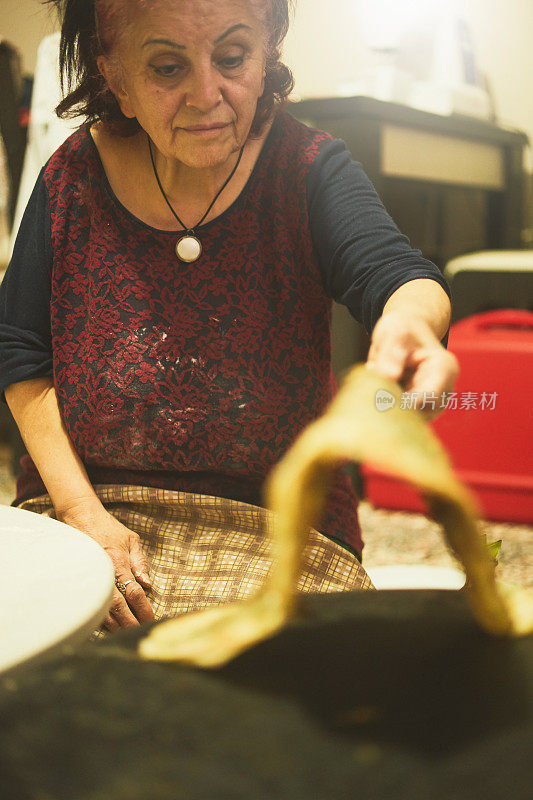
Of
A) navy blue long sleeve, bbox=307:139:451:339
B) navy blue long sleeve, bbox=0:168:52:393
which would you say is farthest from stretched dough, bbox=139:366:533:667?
navy blue long sleeve, bbox=0:168:52:393

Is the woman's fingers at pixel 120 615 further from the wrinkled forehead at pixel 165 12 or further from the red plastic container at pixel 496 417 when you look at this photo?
the red plastic container at pixel 496 417

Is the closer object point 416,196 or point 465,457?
point 416,196

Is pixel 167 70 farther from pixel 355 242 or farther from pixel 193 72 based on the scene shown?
pixel 355 242

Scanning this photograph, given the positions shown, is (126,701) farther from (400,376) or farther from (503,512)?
(503,512)

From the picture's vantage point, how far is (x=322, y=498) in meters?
0.31

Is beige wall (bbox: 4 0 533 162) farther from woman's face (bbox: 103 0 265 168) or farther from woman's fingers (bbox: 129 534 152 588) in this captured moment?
woman's fingers (bbox: 129 534 152 588)

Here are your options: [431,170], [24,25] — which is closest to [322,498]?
[24,25]

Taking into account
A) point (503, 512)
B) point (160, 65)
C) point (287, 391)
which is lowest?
point (503, 512)

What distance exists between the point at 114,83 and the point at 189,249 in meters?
0.17

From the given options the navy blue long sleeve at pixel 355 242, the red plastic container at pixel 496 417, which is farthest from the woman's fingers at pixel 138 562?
the red plastic container at pixel 496 417

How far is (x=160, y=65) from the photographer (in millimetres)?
628

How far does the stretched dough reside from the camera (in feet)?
0.90

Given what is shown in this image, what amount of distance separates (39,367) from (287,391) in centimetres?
27

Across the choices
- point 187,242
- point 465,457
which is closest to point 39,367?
point 187,242
